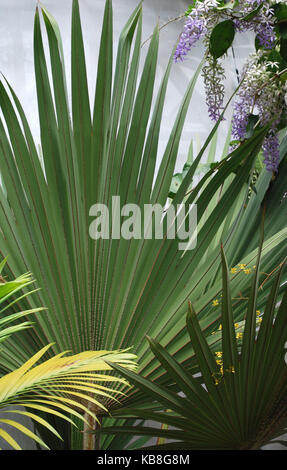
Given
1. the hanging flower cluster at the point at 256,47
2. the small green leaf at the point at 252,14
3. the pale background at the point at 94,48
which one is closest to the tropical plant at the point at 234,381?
the hanging flower cluster at the point at 256,47

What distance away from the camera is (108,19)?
988 mm

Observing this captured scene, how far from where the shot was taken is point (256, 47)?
41.6 inches

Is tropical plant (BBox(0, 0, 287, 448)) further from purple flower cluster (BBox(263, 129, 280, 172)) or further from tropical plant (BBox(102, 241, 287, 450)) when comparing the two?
tropical plant (BBox(102, 241, 287, 450))

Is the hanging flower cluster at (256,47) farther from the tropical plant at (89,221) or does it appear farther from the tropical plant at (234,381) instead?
the tropical plant at (234,381)

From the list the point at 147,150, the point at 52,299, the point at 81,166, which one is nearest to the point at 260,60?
the point at 147,150

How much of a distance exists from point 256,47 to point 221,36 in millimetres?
104

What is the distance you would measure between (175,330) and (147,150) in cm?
38

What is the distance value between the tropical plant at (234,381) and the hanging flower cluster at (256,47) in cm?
43

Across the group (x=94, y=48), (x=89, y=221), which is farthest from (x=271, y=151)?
(x=94, y=48)

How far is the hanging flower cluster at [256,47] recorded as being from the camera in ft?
3.27

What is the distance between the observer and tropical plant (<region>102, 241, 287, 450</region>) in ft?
2.37

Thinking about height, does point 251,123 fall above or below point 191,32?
below

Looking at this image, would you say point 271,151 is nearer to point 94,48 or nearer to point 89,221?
point 89,221

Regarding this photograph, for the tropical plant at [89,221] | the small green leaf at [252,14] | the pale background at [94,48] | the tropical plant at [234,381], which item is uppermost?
the pale background at [94,48]
